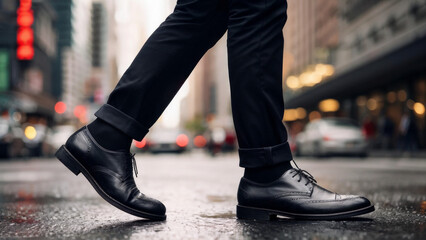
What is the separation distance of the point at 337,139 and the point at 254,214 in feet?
54.8

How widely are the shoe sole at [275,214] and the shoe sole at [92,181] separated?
33 centimetres

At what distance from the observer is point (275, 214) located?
7.36 feet

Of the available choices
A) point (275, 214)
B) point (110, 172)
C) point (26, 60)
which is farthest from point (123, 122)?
point (26, 60)

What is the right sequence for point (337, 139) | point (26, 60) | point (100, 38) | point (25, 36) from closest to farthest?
1. point (337, 139)
2. point (25, 36)
3. point (26, 60)
4. point (100, 38)

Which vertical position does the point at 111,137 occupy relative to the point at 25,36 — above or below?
below

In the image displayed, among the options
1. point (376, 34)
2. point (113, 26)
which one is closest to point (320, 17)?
point (376, 34)

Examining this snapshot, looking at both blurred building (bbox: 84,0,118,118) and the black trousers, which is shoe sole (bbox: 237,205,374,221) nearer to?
the black trousers

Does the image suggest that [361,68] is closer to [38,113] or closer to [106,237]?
[106,237]

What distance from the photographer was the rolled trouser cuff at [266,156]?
220 cm

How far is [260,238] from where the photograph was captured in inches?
67.6

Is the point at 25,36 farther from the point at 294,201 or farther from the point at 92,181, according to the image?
the point at 294,201

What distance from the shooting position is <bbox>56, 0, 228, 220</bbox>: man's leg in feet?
7.19

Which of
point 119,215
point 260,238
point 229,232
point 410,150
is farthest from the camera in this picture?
point 410,150

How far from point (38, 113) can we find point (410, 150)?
124 ft
